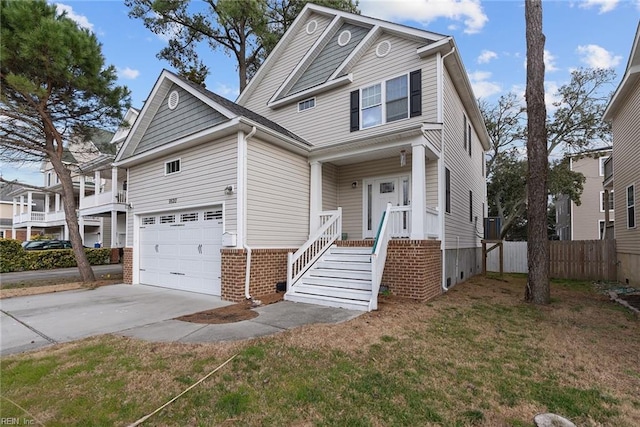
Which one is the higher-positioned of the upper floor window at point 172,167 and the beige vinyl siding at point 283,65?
the beige vinyl siding at point 283,65

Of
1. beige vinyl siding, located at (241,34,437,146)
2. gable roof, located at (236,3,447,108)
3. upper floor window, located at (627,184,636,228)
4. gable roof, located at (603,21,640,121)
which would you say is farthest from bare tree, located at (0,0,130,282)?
upper floor window, located at (627,184,636,228)

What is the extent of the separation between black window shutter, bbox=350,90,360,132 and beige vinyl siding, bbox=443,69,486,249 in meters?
2.52

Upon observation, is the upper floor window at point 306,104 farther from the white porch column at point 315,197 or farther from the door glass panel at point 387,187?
the door glass panel at point 387,187

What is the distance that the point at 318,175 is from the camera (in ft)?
32.8

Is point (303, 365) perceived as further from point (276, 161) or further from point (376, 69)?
point (376, 69)

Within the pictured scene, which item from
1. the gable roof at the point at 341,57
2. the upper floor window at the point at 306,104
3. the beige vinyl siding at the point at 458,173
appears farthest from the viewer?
the upper floor window at the point at 306,104

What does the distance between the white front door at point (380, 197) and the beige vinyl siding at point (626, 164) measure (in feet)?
24.5

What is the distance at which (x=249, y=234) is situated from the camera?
8008mm

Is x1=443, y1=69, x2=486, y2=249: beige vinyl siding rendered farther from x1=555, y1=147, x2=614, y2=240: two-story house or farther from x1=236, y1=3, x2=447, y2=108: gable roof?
x1=555, y1=147, x2=614, y2=240: two-story house

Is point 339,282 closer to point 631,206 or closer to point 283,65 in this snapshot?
point 283,65

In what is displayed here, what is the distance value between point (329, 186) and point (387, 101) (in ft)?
10.2

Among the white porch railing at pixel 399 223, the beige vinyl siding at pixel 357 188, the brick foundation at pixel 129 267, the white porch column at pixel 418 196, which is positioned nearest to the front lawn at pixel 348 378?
the white porch column at pixel 418 196

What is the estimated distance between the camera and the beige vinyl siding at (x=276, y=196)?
8172mm

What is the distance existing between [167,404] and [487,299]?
7.69 meters
